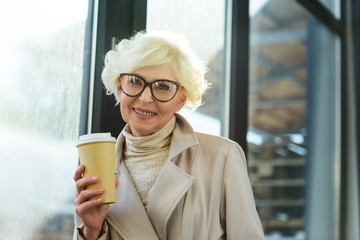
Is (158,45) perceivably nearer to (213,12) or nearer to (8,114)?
(8,114)

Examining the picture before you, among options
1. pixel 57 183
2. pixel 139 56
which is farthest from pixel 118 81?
pixel 57 183

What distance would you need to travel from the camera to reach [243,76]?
2912 mm

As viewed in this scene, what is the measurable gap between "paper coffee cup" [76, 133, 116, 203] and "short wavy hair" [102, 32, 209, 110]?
293 millimetres

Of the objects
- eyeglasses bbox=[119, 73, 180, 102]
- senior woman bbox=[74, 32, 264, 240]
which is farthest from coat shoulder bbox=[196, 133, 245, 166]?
eyeglasses bbox=[119, 73, 180, 102]

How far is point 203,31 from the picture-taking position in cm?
273

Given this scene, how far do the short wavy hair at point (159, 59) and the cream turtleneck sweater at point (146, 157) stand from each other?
0.50 feet

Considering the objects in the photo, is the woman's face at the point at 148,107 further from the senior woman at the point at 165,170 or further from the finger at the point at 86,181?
the finger at the point at 86,181

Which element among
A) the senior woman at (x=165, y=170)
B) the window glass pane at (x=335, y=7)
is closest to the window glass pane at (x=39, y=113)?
the senior woman at (x=165, y=170)

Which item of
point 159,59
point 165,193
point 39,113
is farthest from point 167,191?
point 39,113

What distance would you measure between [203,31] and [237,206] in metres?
1.45

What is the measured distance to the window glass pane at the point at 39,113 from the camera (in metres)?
1.64

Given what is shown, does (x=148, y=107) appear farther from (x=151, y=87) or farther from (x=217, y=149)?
(x=217, y=149)

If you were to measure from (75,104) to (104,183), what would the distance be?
680 millimetres

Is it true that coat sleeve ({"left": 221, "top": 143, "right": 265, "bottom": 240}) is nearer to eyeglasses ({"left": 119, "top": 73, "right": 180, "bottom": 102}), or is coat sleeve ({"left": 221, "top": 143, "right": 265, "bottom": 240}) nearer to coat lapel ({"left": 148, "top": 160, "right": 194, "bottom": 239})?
coat lapel ({"left": 148, "top": 160, "right": 194, "bottom": 239})
